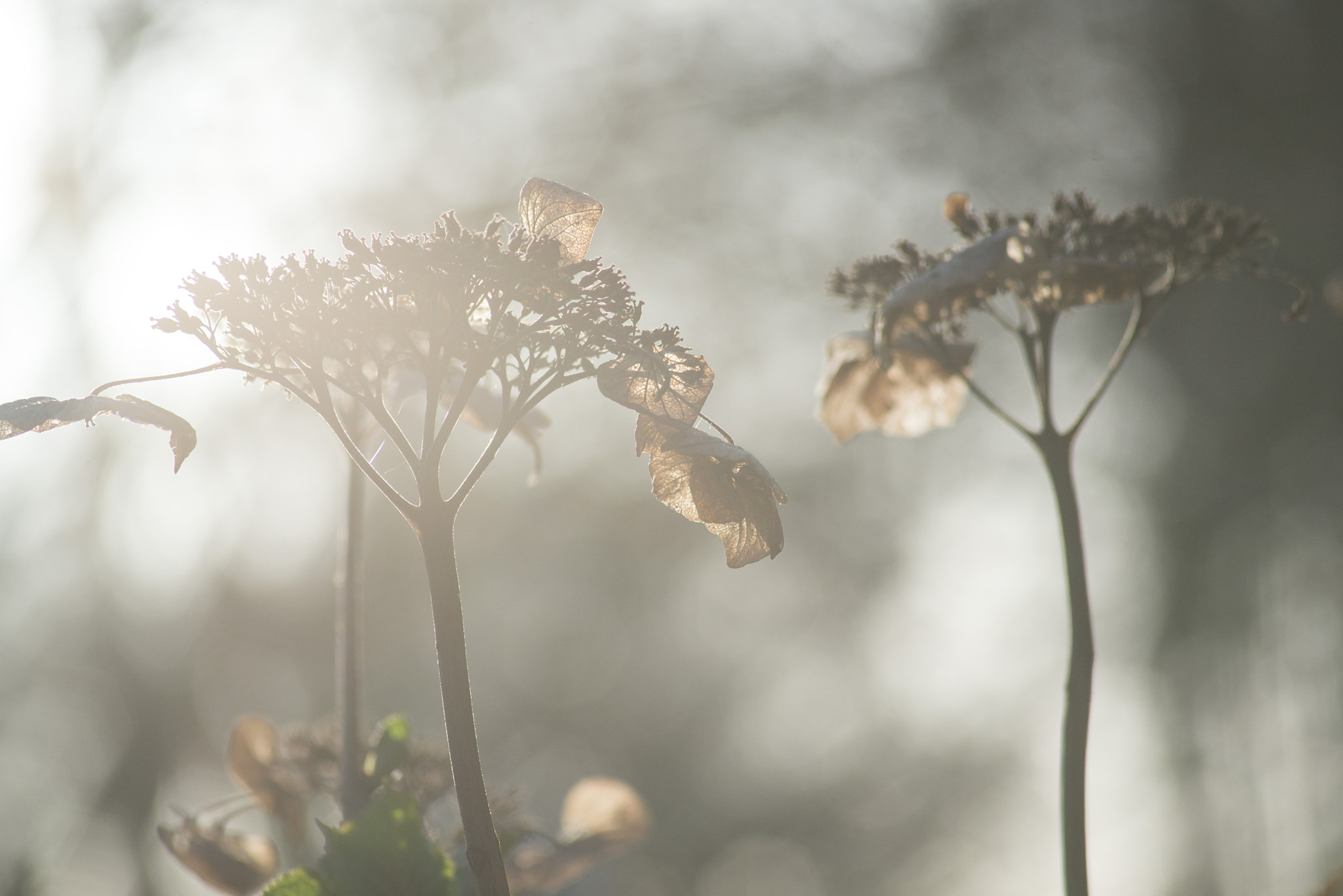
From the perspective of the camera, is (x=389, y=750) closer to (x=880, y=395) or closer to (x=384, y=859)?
(x=384, y=859)

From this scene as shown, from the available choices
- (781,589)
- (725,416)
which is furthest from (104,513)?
(781,589)

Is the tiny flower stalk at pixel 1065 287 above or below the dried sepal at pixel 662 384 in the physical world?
above

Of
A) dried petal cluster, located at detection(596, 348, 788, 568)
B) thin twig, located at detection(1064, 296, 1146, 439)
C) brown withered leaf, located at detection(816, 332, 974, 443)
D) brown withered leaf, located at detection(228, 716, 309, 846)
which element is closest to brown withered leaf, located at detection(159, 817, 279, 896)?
brown withered leaf, located at detection(228, 716, 309, 846)

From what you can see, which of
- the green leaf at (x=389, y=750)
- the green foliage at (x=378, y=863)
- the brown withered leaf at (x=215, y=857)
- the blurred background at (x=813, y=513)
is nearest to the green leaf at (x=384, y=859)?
the green foliage at (x=378, y=863)

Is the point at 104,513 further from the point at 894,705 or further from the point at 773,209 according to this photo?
the point at 894,705

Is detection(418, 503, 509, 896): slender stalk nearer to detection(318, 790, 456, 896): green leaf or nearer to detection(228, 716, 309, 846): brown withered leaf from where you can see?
detection(318, 790, 456, 896): green leaf

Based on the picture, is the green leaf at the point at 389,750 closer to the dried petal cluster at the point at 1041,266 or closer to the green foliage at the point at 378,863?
the green foliage at the point at 378,863

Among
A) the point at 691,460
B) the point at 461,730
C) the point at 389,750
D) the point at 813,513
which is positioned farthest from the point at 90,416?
the point at 813,513
